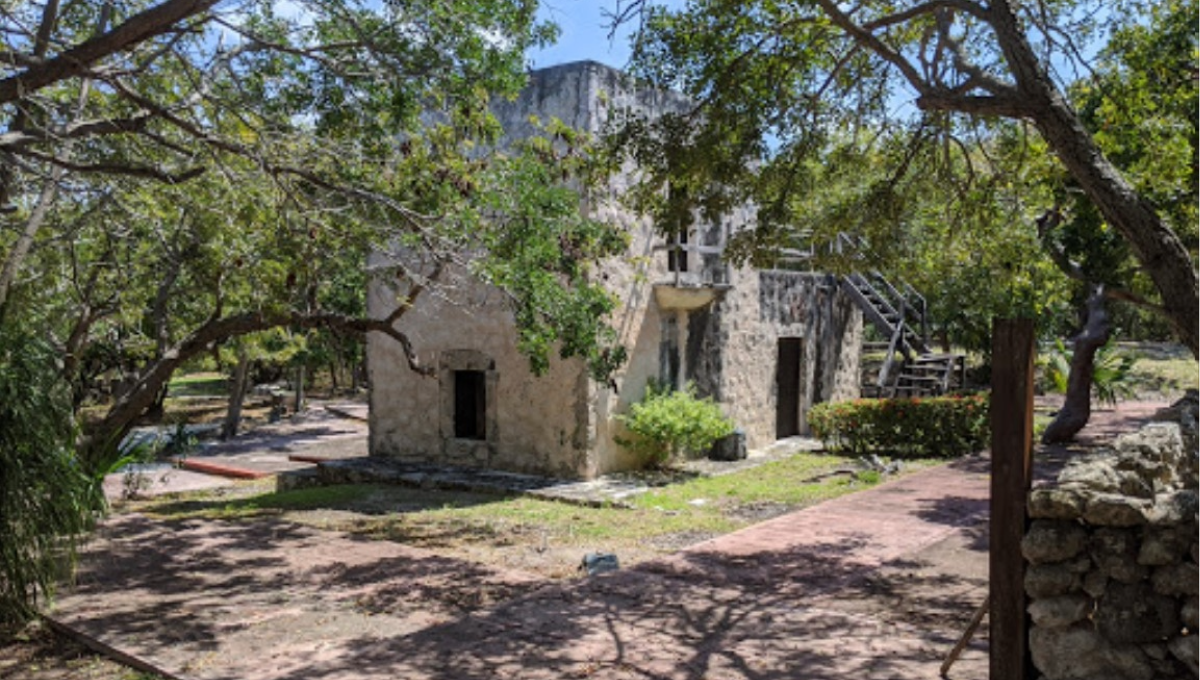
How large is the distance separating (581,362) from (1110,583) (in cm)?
925

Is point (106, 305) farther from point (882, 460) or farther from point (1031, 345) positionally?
point (882, 460)

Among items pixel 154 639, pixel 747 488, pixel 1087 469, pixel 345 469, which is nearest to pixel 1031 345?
pixel 1087 469

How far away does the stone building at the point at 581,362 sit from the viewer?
13.7 metres

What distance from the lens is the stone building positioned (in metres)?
13.7

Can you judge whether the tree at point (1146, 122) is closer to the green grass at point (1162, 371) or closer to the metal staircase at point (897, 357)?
the metal staircase at point (897, 357)

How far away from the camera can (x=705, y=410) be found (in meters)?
14.6

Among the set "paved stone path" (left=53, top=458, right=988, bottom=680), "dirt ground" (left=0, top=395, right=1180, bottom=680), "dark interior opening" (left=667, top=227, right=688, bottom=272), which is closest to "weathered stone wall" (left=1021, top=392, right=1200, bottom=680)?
"paved stone path" (left=53, top=458, right=988, bottom=680)

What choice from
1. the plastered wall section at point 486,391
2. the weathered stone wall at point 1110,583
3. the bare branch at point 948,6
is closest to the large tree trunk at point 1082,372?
the plastered wall section at point 486,391

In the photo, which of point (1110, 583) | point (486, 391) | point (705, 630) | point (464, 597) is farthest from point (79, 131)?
point (486, 391)

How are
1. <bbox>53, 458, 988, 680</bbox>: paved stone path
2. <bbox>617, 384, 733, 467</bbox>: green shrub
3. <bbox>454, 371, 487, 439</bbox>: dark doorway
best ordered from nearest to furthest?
<bbox>53, 458, 988, 680</bbox>: paved stone path
<bbox>617, 384, 733, 467</bbox>: green shrub
<bbox>454, 371, 487, 439</bbox>: dark doorway

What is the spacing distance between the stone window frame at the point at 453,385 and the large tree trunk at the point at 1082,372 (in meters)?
9.31

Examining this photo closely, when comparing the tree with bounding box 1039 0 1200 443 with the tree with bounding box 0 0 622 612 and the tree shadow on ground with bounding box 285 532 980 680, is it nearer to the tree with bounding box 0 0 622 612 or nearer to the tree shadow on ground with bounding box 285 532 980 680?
the tree shadow on ground with bounding box 285 532 980 680

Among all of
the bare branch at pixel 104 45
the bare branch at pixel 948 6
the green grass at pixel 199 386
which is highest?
the bare branch at pixel 948 6

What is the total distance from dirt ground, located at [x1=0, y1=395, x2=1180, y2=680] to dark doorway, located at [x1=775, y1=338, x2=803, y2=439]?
21.7 feet
